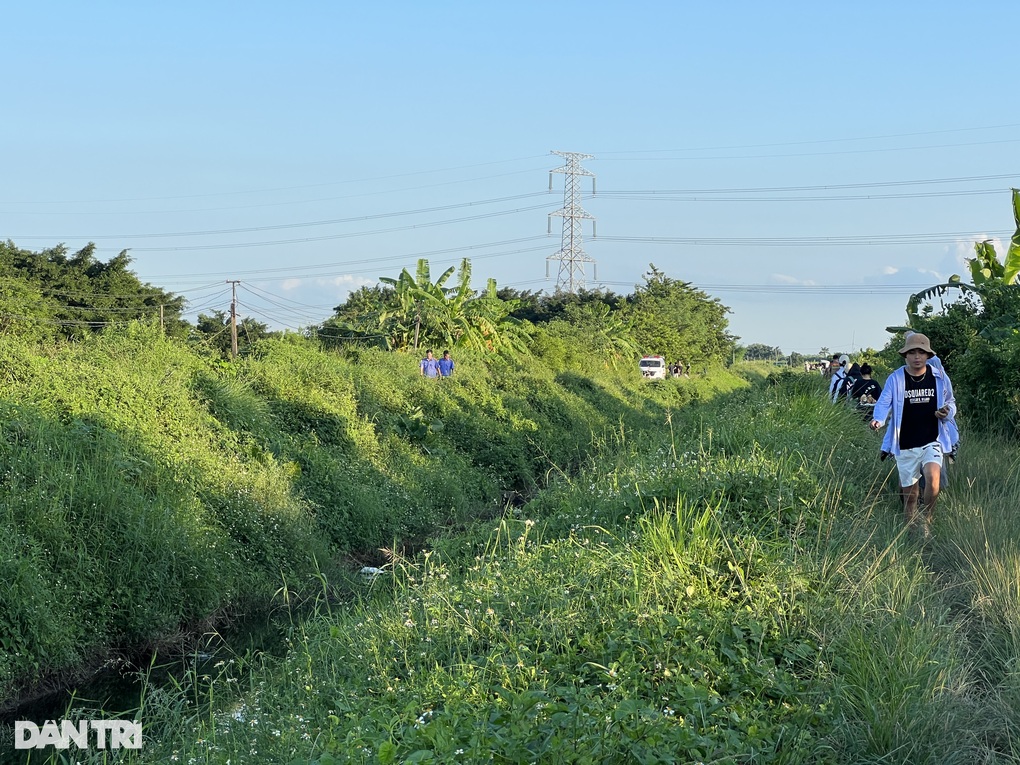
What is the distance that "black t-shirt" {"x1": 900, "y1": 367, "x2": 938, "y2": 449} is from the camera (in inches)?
310

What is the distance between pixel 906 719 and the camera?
4.11m

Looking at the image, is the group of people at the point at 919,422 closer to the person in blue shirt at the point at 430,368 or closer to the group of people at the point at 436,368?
the group of people at the point at 436,368

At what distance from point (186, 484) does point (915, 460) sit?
288 inches

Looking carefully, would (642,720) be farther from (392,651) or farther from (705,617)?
(392,651)

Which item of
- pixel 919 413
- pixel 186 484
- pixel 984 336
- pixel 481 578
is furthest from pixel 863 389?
pixel 481 578

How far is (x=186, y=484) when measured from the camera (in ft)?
32.5

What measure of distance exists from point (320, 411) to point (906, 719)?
37.5ft

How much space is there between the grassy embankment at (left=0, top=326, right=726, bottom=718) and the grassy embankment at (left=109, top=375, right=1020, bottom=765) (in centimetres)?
146

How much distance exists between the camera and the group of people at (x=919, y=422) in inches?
308

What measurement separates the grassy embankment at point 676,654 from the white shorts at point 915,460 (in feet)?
2.09

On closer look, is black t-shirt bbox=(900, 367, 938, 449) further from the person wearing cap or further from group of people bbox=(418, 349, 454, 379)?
group of people bbox=(418, 349, 454, 379)

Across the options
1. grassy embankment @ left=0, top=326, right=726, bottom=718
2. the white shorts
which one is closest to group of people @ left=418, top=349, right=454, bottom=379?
grassy embankment @ left=0, top=326, right=726, bottom=718

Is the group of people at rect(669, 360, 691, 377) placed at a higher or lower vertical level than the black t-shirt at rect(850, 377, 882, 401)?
higher

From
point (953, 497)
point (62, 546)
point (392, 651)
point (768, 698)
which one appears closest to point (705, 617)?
point (768, 698)
